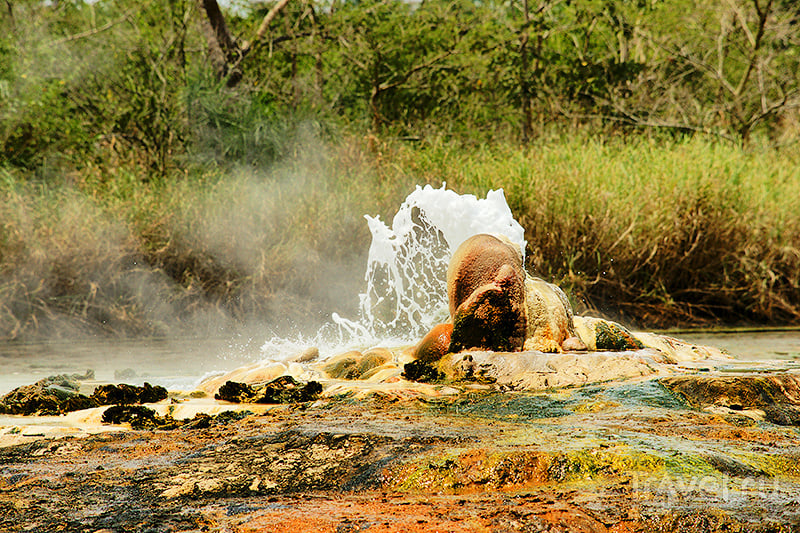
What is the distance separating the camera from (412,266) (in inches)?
289

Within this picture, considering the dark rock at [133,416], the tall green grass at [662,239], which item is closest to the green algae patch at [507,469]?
the dark rock at [133,416]

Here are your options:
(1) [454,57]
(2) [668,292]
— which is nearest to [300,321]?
(2) [668,292]

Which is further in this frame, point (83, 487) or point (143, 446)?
point (143, 446)

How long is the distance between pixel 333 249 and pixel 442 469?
6157 millimetres

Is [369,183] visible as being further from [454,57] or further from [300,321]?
[454,57]

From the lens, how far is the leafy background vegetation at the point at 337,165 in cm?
814

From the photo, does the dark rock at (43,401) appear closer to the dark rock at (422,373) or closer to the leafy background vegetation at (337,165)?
the dark rock at (422,373)

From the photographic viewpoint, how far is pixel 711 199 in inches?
330

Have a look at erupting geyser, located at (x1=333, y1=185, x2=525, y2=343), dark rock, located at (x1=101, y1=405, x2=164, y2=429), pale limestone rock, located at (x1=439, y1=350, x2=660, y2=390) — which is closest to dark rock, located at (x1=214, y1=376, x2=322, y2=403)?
dark rock, located at (x1=101, y1=405, x2=164, y2=429)

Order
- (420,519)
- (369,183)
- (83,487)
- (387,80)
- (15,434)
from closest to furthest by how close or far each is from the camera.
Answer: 1. (420,519)
2. (83,487)
3. (15,434)
4. (369,183)
5. (387,80)

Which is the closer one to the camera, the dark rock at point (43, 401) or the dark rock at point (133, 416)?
the dark rock at point (133, 416)

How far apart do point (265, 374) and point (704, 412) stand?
2.78 m

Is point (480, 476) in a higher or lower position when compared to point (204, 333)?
higher

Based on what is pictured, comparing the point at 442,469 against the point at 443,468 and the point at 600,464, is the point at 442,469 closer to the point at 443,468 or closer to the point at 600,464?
the point at 443,468
